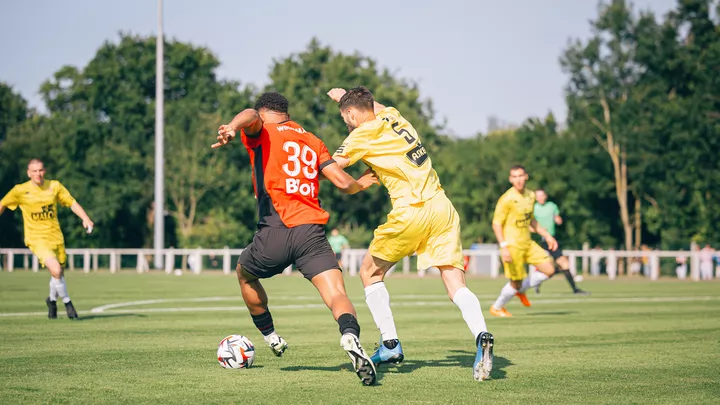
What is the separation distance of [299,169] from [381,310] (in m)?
1.55

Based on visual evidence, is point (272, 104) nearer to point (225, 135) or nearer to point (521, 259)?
point (225, 135)

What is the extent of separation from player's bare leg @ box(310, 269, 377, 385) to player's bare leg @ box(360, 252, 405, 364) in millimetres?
671

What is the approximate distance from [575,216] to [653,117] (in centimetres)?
751

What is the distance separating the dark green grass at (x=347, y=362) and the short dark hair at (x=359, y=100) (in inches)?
90.4

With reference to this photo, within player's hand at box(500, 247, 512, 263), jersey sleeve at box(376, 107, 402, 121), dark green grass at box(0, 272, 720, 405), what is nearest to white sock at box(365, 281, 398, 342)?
dark green grass at box(0, 272, 720, 405)

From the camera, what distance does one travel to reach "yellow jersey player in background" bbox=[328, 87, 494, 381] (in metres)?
7.79

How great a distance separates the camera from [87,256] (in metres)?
47.4

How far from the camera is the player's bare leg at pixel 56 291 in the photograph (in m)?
13.5

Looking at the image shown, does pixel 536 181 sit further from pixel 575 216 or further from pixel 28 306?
pixel 28 306

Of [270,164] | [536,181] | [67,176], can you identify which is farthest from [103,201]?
[270,164]

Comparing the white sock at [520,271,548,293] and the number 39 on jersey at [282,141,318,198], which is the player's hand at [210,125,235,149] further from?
the white sock at [520,271,548,293]

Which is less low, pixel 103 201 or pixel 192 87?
pixel 192 87

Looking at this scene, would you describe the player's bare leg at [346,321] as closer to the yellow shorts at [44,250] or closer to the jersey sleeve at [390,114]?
the jersey sleeve at [390,114]

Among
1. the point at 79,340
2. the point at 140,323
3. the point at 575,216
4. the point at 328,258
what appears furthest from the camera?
the point at 575,216
